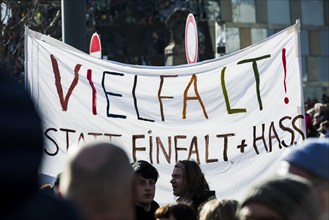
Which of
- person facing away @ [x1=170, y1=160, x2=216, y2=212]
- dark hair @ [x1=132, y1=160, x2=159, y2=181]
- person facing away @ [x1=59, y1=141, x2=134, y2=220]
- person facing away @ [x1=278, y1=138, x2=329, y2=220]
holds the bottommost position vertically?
person facing away @ [x1=170, y1=160, x2=216, y2=212]

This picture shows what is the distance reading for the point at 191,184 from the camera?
7297mm

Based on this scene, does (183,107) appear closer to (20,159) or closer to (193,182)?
(193,182)

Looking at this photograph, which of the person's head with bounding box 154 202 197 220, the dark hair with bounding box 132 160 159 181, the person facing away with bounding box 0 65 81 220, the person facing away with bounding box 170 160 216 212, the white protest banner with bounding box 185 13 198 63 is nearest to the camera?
the person facing away with bounding box 0 65 81 220

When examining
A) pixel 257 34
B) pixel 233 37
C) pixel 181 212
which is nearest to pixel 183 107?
pixel 181 212

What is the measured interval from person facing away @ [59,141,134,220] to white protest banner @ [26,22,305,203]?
5.83 m

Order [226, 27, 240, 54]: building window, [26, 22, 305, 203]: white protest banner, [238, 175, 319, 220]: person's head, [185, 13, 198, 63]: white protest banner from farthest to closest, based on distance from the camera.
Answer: [226, 27, 240, 54]: building window
[185, 13, 198, 63]: white protest banner
[26, 22, 305, 203]: white protest banner
[238, 175, 319, 220]: person's head

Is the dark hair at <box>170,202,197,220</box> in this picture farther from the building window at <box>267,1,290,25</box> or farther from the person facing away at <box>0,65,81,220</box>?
the building window at <box>267,1,290,25</box>

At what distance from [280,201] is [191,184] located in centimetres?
435

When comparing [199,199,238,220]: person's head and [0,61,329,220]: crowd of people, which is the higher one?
[0,61,329,220]: crowd of people

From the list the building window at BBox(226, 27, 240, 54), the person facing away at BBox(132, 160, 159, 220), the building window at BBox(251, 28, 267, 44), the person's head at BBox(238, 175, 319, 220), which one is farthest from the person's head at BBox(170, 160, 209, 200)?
the building window at BBox(251, 28, 267, 44)

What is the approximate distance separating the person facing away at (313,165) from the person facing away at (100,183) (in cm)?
150

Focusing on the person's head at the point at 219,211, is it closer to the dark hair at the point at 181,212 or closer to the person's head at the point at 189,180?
the dark hair at the point at 181,212

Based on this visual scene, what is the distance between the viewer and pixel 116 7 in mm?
43125

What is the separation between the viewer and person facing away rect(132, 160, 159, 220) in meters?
6.86
